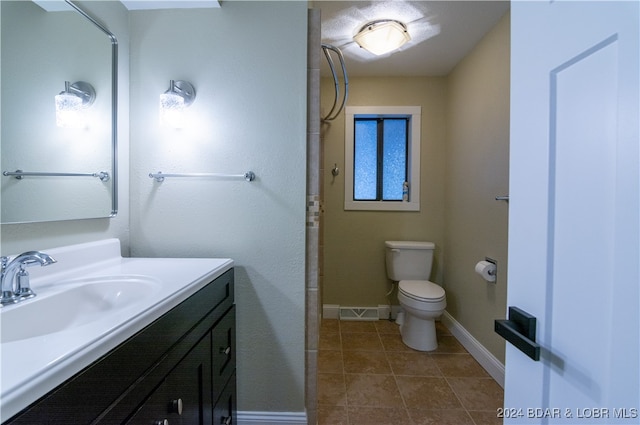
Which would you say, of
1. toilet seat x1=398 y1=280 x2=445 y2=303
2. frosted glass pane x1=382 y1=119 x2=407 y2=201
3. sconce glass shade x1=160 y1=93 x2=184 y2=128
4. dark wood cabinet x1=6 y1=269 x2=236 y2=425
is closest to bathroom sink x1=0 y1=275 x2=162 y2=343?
dark wood cabinet x1=6 y1=269 x2=236 y2=425

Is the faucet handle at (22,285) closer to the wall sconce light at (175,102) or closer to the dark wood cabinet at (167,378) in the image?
the dark wood cabinet at (167,378)

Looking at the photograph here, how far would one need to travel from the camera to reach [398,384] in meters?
1.81

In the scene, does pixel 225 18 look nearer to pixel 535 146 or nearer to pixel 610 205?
pixel 535 146

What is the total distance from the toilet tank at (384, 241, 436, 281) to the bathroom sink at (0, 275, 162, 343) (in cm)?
204

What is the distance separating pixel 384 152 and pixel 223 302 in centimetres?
219

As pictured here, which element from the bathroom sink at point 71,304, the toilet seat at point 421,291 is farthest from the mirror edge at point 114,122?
the toilet seat at point 421,291

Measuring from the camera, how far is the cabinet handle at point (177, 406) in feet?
2.65

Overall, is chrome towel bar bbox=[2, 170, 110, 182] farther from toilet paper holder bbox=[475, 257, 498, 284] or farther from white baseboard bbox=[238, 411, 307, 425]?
toilet paper holder bbox=[475, 257, 498, 284]

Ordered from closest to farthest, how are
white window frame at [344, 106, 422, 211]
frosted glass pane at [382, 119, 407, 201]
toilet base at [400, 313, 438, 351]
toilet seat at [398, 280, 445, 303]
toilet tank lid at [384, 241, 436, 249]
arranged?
toilet seat at [398, 280, 445, 303], toilet base at [400, 313, 438, 351], toilet tank lid at [384, 241, 436, 249], white window frame at [344, 106, 422, 211], frosted glass pane at [382, 119, 407, 201]

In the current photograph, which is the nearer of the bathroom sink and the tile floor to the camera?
the bathroom sink

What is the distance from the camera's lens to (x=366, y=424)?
149cm

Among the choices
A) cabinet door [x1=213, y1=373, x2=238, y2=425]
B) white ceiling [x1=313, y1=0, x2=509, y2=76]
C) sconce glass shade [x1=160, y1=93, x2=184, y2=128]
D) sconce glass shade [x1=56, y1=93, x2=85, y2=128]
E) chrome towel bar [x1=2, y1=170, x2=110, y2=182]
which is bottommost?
cabinet door [x1=213, y1=373, x2=238, y2=425]

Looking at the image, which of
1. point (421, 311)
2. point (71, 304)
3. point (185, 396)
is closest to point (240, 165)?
point (71, 304)

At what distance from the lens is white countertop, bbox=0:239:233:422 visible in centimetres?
44
